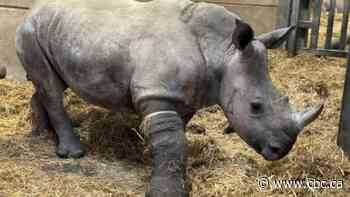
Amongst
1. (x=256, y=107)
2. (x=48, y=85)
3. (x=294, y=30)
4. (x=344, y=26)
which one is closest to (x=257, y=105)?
(x=256, y=107)

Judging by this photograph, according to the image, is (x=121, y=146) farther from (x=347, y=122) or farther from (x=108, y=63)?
(x=347, y=122)

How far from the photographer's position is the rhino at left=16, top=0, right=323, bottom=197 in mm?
3035

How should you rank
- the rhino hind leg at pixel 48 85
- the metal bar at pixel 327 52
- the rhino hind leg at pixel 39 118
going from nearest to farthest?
Answer: the rhino hind leg at pixel 48 85 → the rhino hind leg at pixel 39 118 → the metal bar at pixel 327 52

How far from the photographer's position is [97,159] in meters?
3.69

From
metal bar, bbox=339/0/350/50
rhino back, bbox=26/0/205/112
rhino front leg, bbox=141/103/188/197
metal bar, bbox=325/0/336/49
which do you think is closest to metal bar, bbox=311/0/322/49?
metal bar, bbox=325/0/336/49

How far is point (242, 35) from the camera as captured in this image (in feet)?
9.83

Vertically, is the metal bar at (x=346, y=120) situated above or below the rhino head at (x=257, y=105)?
below

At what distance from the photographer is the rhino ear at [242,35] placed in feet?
9.68

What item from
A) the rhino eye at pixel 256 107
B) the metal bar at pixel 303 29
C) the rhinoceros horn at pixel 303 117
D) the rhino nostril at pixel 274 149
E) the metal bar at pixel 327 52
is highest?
the rhino eye at pixel 256 107

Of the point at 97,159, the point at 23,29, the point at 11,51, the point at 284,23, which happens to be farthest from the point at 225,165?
the point at 11,51

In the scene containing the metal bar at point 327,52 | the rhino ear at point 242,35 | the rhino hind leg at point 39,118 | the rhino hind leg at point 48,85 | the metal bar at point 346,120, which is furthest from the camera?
the metal bar at point 327,52

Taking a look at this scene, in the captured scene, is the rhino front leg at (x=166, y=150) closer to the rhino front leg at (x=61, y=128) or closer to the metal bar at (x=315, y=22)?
the rhino front leg at (x=61, y=128)

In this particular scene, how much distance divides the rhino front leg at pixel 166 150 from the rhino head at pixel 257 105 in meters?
0.34

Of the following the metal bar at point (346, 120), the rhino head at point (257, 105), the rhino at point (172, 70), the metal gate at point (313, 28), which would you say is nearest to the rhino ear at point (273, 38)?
the rhino at point (172, 70)
